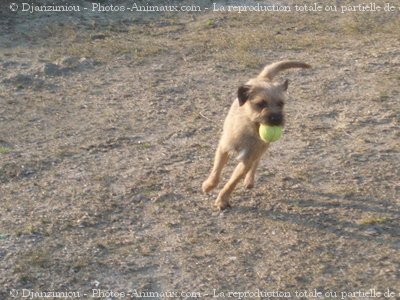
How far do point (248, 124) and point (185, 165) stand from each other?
3.26ft

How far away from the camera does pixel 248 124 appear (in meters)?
5.43

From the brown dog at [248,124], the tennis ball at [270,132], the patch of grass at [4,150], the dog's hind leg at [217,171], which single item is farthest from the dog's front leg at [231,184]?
the patch of grass at [4,150]

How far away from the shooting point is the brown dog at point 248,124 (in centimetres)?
531

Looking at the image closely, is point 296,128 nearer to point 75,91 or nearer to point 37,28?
point 75,91

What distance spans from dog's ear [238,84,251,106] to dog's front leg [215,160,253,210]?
0.44 m

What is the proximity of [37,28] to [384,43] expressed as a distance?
4.44m

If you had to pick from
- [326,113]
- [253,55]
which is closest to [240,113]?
[326,113]

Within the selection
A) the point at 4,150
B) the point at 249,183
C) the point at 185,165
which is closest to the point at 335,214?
the point at 249,183

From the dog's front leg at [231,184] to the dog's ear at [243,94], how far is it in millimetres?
438

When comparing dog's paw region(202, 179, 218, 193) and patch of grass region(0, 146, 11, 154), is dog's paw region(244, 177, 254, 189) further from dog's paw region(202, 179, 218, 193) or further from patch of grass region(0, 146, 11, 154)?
patch of grass region(0, 146, 11, 154)

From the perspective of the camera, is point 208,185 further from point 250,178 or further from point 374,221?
point 374,221

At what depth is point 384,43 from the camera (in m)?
9.45

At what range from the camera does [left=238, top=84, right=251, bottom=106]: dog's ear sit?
209 inches

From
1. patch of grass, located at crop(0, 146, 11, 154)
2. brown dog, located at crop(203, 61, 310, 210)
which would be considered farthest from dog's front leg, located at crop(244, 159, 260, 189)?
patch of grass, located at crop(0, 146, 11, 154)
